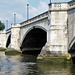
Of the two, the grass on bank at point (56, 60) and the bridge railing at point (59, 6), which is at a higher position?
the bridge railing at point (59, 6)

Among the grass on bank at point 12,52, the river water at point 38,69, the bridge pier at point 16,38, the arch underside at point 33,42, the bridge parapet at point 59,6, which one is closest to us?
the river water at point 38,69

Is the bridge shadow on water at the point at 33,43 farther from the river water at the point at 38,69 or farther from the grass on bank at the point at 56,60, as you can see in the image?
the river water at the point at 38,69

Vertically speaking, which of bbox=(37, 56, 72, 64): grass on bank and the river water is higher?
bbox=(37, 56, 72, 64): grass on bank

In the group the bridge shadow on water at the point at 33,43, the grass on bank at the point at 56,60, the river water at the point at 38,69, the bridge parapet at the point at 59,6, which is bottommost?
the river water at the point at 38,69

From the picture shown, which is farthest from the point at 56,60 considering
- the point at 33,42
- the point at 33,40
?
the point at 33,42

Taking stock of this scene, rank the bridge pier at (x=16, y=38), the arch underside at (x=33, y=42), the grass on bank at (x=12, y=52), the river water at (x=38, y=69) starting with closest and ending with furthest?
the river water at (x=38, y=69)
the grass on bank at (x=12, y=52)
the arch underside at (x=33, y=42)
the bridge pier at (x=16, y=38)

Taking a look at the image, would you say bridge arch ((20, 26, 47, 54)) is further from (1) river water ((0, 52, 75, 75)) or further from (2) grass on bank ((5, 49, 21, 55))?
(1) river water ((0, 52, 75, 75))

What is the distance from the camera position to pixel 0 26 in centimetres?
8369

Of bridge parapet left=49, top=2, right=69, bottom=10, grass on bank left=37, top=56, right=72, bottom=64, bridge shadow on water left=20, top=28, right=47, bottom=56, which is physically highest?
bridge parapet left=49, top=2, right=69, bottom=10

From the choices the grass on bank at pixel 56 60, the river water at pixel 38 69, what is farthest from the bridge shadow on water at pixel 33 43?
the river water at pixel 38 69

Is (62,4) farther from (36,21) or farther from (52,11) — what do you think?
(36,21)

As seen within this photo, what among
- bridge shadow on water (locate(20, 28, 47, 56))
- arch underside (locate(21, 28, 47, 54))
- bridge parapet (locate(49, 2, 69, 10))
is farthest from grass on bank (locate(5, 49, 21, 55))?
bridge parapet (locate(49, 2, 69, 10))

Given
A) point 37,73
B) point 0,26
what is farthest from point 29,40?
point 0,26

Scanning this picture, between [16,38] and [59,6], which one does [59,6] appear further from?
[16,38]
